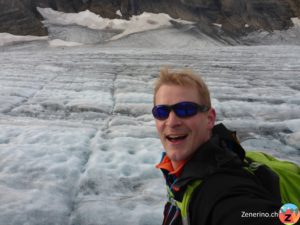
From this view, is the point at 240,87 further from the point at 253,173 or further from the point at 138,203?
the point at 253,173

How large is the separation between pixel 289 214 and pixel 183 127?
643 mm

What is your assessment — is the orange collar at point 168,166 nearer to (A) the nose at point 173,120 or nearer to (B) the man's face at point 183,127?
(B) the man's face at point 183,127

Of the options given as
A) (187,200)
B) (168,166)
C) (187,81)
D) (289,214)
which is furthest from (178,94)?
(289,214)

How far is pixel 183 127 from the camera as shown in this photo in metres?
1.67

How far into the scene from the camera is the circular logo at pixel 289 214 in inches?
45.3

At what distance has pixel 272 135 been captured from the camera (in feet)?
16.2

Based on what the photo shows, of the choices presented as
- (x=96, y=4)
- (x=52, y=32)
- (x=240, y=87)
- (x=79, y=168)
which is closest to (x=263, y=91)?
(x=240, y=87)

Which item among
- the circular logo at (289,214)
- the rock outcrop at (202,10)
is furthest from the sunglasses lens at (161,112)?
the rock outcrop at (202,10)

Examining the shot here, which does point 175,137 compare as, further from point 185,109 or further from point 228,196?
point 228,196

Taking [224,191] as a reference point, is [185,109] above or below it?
Answer: above

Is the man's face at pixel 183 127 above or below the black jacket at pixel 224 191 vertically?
above

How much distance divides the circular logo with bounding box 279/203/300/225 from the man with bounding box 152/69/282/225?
0.06 ft

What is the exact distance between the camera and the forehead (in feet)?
5.45

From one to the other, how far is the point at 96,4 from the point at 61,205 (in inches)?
913
